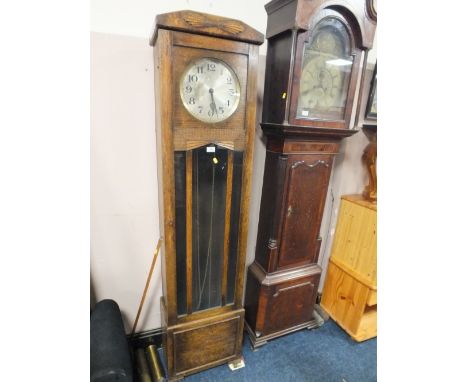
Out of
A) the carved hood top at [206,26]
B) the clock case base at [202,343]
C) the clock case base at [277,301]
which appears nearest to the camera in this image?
the carved hood top at [206,26]

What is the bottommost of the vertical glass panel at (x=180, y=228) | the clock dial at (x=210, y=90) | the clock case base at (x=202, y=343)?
the clock case base at (x=202, y=343)

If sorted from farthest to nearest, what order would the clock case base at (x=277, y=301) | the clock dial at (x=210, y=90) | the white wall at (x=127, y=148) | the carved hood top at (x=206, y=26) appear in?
the clock case base at (x=277, y=301) → the white wall at (x=127, y=148) → the clock dial at (x=210, y=90) → the carved hood top at (x=206, y=26)

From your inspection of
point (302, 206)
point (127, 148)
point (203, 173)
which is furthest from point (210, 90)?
point (302, 206)

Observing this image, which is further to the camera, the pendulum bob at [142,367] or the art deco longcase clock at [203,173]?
the pendulum bob at [142,367]

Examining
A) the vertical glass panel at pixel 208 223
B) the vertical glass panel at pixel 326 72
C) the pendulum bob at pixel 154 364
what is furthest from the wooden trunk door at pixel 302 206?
the pendulum bob at pixel 154 364

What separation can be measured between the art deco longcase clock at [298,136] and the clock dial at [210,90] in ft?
1.00

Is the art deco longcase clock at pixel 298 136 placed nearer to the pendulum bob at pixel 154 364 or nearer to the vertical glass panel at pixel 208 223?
the vertical glass panel at pixel 208 223

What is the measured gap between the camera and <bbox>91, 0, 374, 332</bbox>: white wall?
1168 millimetres

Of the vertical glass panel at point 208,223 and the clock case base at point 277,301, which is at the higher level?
the vertical glass panel at point 208,223

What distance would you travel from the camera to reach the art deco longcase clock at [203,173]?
1.02 metres

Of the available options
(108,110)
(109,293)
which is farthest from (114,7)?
(109,293)
